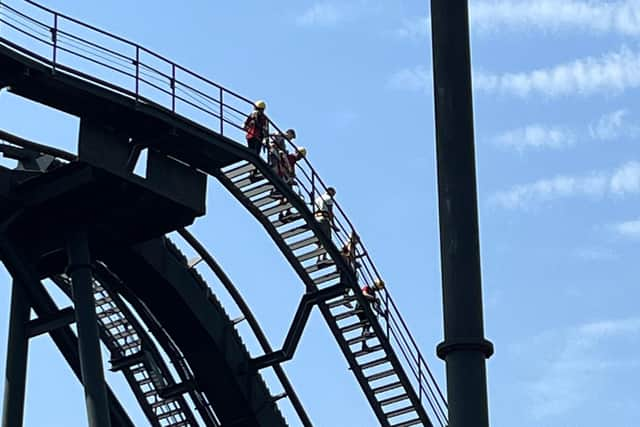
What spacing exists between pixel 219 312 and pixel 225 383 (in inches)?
55.1

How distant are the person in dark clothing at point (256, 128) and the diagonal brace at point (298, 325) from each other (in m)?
2.68

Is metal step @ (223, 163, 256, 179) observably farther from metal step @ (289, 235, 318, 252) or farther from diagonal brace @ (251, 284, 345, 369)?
diagonal brace @ (251, 284, 345, 369)

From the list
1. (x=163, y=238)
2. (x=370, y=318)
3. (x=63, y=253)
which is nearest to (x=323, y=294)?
(x=370, y=318)

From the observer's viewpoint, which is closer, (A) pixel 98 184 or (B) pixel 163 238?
(A) pixel 98 184

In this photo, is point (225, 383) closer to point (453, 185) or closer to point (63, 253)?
point (63, 253)

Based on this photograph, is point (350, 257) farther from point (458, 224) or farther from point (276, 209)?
point (458, 224)

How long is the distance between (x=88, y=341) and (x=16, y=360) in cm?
143

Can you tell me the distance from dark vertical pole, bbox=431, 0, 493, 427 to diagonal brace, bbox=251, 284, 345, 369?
55.9 ft

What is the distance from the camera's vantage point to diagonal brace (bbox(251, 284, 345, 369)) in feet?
84.3

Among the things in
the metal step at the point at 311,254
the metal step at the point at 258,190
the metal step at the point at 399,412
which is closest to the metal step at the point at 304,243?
the metal step at the point at 311,254

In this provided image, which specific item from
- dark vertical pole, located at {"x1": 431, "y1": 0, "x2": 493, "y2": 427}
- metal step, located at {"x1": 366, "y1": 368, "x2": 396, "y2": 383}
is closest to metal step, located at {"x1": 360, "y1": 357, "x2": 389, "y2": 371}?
metal step, located at {"x1": 366, "y1": 368, "x2": 396, "y2": 383}

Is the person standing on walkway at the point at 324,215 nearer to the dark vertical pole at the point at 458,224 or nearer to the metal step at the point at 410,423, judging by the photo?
the metal step at the point at 410,423

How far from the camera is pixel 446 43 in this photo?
28.9ft

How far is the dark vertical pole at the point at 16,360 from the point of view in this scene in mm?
21609
